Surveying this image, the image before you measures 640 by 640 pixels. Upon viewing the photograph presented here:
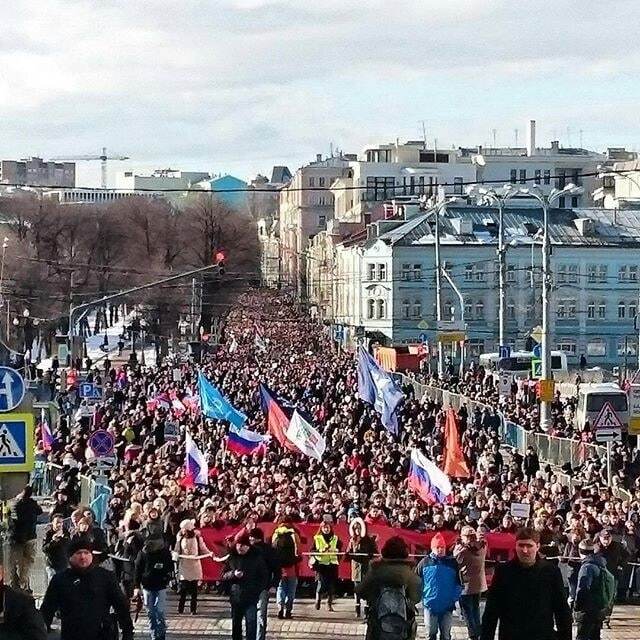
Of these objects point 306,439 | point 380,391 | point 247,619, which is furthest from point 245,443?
point 247,619

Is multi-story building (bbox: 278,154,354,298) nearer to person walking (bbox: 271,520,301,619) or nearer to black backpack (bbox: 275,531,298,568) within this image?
person walking (bbox: 271,520,301,619)

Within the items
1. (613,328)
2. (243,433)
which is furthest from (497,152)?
(243,433)

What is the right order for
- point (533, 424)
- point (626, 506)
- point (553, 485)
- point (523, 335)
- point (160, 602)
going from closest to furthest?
point (160, 602) < point (626, 506) < point (553, 485) < point (533, 424) < point (523, 335)

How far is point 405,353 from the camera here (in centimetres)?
6975

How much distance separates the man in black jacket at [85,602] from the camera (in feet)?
34.9

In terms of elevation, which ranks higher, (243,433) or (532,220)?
(532,220)

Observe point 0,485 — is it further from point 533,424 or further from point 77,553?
point 533,424

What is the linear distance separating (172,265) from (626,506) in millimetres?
86625

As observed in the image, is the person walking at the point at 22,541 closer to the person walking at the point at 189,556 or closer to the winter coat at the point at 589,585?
the person walking at the point at 189,556

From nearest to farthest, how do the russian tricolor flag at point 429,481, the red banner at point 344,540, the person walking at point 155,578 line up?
1. the person walking at point 155,578
2. the red banner at point 344,540
3. the russian tricolor flag at point 429,481

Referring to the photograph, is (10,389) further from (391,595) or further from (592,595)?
(391,595)

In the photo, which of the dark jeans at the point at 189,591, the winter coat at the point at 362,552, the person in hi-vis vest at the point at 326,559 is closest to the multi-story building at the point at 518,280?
the person in hi-vis vest at the point at 326,559

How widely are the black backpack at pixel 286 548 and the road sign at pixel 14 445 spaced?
3.09 m

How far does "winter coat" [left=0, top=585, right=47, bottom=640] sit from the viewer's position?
887 centimetres
